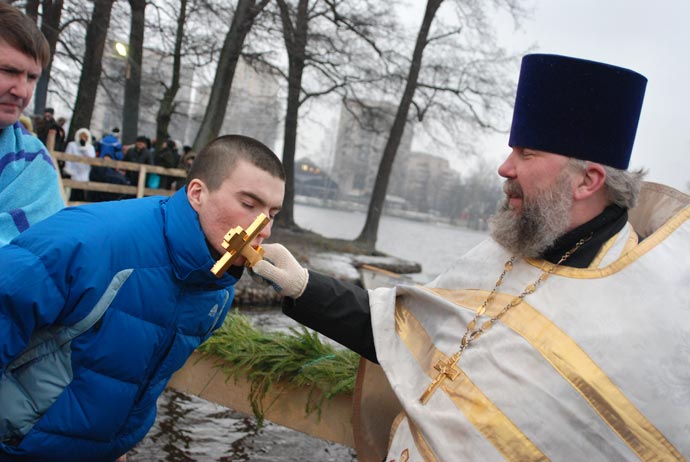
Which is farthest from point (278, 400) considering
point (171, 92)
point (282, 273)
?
point (171, 92)

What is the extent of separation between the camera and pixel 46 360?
221 cm

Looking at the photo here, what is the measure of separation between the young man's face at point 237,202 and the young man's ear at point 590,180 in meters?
1.12

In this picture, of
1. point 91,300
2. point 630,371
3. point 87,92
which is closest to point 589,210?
point 630,371

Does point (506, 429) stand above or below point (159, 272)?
below

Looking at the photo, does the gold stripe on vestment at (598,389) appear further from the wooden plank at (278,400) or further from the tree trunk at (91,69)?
the tree trunk at (91,69)

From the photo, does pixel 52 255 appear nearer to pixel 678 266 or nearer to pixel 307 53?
pixel 678 266

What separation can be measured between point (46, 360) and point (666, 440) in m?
2.00

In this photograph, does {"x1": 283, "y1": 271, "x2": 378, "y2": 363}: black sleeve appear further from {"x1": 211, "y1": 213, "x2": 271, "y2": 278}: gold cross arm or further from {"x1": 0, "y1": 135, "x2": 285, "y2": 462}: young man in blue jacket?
{"x1": 211, "y1": 213, "x2": 271, "y2": 278}: gold cross arm

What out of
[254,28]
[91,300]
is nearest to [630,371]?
[91,300]

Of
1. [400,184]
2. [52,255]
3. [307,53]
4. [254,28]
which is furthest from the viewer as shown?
[400,184]

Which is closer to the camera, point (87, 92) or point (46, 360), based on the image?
point (46, 360)

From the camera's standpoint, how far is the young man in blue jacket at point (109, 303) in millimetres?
2111

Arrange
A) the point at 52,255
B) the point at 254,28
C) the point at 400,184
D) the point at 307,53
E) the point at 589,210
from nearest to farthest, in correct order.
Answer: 1. the point at 52,255
2. the point at 589,210
3. the point at 254,28
4. the point at 307,53
5. the point at 400,184

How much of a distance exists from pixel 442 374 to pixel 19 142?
6.10ft
